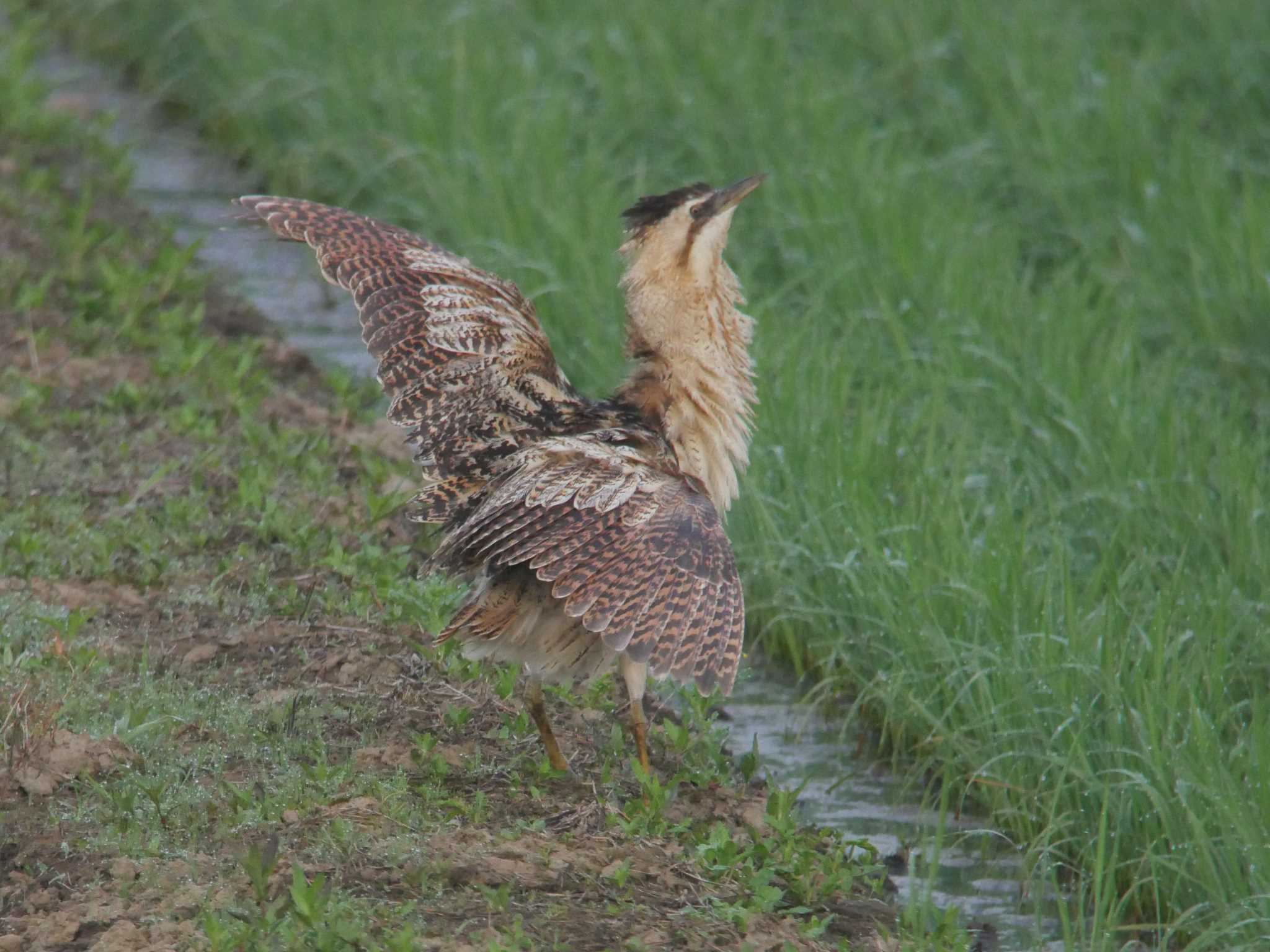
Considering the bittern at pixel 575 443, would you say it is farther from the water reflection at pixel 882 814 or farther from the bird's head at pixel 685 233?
the water reflection at pixel 882 814

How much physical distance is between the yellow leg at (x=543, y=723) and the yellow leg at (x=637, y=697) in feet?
0.68

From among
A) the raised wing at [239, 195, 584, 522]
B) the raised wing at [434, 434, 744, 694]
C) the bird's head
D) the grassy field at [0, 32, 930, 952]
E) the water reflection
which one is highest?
the bird's head

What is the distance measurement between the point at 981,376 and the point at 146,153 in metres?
5.69

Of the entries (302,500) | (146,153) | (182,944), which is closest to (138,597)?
(302,500)

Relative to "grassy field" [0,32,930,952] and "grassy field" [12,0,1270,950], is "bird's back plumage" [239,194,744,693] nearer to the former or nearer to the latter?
"grassy field" [0,32,930,952]

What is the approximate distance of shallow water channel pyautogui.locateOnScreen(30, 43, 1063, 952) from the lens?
5223mm

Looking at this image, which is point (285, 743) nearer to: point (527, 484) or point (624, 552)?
point (527, 484)

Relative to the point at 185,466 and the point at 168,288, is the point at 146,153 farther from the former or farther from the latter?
the point at 185,466

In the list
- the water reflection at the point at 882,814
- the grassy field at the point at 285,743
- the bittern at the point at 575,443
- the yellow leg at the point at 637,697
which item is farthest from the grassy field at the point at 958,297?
the bittern at the point at 575,443

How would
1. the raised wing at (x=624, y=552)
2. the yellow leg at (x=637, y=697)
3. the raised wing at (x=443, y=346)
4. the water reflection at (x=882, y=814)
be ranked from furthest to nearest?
the water reflection at (x=882, y=814)
the raised wing at (x=443, y=346)
the yellow leg at (x=637, y=697)
the raised wing at (x=624, y=552)

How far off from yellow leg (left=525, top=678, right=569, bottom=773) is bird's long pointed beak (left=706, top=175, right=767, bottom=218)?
54.5 inches

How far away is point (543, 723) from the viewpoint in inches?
196

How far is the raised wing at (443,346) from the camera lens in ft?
16.6

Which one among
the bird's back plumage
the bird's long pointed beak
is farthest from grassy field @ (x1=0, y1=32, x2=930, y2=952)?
the bird's long pointed beak
